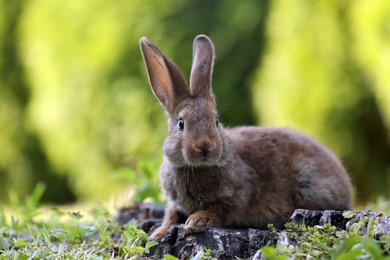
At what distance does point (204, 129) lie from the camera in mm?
4879

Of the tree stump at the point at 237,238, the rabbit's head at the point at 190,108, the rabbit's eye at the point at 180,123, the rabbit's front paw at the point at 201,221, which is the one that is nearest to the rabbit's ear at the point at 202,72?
the rabbit's head at the point at 190,108

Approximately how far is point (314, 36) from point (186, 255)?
5.90 meters

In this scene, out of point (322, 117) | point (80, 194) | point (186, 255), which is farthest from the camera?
point (80, 194)

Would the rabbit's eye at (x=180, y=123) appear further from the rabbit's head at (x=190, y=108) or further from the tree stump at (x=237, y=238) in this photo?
the tree stump at (x=237, y=238)

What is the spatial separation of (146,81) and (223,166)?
5.90 meters

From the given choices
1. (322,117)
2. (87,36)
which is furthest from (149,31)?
(322,117)

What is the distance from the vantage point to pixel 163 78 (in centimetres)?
539

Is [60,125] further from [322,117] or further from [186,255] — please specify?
[186,255]

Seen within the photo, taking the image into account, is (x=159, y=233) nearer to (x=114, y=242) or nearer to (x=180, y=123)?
(x=114, y=242)

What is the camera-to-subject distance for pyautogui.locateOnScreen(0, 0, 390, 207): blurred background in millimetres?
9305

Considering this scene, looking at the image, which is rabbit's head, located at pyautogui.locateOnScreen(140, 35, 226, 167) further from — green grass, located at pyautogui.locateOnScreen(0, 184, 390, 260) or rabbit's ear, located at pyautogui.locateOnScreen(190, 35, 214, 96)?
green grass, located at pyautogui.locateOnScreen(0, 184, 390, 260)

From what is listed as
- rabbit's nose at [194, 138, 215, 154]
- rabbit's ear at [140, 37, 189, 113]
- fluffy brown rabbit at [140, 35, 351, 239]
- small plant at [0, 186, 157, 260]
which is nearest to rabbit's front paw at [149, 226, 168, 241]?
fluffy brown rabbit at [140, 35, 351, 239]

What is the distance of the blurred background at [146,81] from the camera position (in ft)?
30.5

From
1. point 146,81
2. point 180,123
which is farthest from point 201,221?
point 146,81
